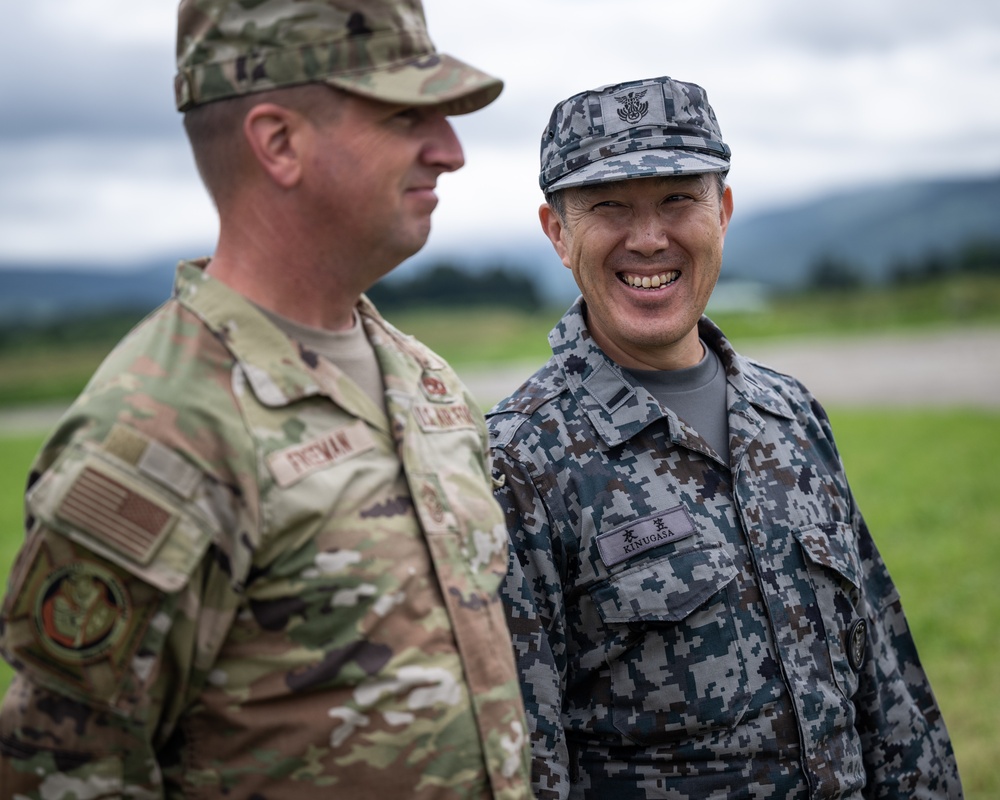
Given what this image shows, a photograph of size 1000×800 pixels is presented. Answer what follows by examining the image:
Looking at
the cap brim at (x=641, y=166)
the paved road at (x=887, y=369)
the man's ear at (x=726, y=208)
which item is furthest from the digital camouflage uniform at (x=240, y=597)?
the paved road at (x=887, y=369)

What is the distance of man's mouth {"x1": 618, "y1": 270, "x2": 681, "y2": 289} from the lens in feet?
8.57

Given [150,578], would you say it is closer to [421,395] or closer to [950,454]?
[421,395]

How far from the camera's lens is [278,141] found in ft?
5.52

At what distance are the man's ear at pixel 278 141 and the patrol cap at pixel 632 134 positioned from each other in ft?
3.26

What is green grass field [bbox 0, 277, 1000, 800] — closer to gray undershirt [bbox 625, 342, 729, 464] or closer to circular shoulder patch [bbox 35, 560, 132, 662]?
gray undershirt [bbox 625, 342, 729, 464]

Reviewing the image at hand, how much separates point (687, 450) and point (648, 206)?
1.96ft

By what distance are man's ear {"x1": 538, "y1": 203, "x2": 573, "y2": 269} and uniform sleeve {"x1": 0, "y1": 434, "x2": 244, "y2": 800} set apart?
141 centimetres

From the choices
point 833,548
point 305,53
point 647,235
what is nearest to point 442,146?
point 305,53

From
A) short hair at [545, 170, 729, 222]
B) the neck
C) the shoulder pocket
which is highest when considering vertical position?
short hair at [545, 170, 729, 222]

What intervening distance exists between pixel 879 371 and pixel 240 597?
2047 centimetres

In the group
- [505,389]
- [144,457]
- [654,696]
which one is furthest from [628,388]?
[505,389]

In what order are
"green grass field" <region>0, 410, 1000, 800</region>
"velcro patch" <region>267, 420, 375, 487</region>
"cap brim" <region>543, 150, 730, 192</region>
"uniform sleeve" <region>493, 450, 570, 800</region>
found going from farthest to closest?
"green grass field" <region>0, 410, 1000, 800</region>
"cap brim" <region>543, 150, 730, 192</region>
"uniform sleeve" <region>493, 450, 570, 800</region>
"velcro patch" <region>267, 420, 375, 487</region>

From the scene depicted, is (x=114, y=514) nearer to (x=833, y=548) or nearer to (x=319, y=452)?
(x=319, y=452)

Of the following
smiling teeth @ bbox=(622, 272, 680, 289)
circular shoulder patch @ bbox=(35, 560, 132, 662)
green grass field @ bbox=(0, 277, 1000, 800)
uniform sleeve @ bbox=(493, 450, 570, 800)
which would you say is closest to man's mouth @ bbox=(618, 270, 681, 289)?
smiling teeth @ bbox=(622, 272, 680, 289)
